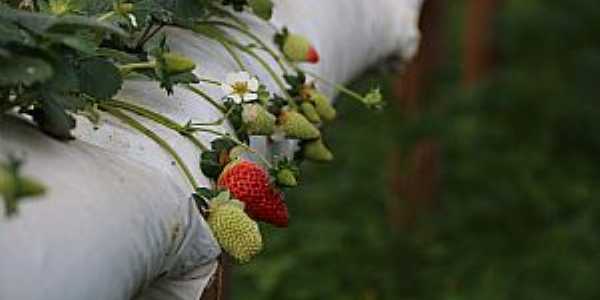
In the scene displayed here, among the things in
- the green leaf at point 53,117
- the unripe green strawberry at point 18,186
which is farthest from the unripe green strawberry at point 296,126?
the unripe green strawberry at point 18,186

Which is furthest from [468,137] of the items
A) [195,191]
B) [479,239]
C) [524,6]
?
[195,191]

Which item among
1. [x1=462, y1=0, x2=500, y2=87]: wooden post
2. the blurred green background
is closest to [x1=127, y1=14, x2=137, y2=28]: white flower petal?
the blurred green background

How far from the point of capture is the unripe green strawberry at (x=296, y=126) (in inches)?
59.1

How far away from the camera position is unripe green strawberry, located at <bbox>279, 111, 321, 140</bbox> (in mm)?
1500

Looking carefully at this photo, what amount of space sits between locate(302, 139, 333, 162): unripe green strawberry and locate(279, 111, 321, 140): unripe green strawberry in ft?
0.12

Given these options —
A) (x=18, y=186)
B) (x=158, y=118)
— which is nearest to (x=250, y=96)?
(x=158, y=118)

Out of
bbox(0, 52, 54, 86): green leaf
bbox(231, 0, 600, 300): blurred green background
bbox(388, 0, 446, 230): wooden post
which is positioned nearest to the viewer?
bbox(0, 52, 54, 86): green leaf

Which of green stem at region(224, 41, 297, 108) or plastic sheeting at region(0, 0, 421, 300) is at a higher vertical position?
green stem at region(224, 41, 297, 108)

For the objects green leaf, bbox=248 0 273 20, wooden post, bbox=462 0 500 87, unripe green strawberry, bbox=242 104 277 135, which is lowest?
unripe green strawberry, bbox=242 104 277 135

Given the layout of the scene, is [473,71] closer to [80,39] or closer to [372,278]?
[372,278]

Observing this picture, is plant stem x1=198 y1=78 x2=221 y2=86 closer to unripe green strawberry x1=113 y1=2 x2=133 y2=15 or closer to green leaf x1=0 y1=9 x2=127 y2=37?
unripe green strawberry x1=113 y1=2 x2=133 y2=15

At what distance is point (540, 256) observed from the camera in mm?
4172

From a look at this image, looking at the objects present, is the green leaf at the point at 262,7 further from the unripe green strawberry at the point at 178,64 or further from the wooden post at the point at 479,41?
the wooden post at the point at 479,41

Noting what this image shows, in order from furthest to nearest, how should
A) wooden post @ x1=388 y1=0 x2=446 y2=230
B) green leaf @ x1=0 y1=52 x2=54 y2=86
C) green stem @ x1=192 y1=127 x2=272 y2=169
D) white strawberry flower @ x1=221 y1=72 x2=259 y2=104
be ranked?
wooden post @ x1=388 y1=0 x2=446 y2=230 → white strawberry flower @ x1=221 y1=72 x2=259 y2=104 → green stem @ x1=192 y1=127 x2=272 y2=169 → green leaf @ x1=0 y1=52 x2=54 y2=86
